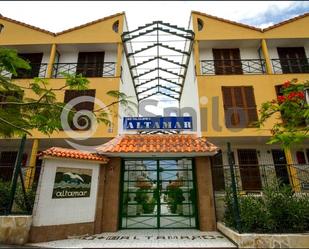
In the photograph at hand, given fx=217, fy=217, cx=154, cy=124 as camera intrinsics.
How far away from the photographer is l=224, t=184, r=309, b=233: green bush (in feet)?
18.3

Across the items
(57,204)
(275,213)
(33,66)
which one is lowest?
(275,213)

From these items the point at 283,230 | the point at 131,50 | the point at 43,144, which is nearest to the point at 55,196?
the point at 283,230

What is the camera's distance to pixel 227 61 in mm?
13523

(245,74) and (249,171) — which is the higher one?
(245,74)

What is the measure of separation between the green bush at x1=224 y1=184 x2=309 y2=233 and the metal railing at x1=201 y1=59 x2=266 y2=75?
8.69m

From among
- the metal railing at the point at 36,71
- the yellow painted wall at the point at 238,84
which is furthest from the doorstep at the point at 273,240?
the metal railing at the point at 36,71

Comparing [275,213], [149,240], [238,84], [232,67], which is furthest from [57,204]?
[232,67]

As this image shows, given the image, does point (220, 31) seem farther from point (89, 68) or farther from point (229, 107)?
point (89, 68)

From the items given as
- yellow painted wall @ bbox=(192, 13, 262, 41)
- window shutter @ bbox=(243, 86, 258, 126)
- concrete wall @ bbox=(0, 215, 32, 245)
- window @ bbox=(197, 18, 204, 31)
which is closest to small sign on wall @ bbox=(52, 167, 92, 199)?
concrete wall @ bbox=(0, 215, 32, 245)

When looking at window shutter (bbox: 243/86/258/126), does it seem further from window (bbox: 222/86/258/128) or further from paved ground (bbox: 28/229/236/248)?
paved ground (bbox: 28/229/236/248)

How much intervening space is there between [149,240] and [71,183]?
2826mm

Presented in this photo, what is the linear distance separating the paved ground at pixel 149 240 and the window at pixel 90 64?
968cm

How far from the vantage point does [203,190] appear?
7320 mm

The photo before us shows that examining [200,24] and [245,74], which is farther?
[200,24]
